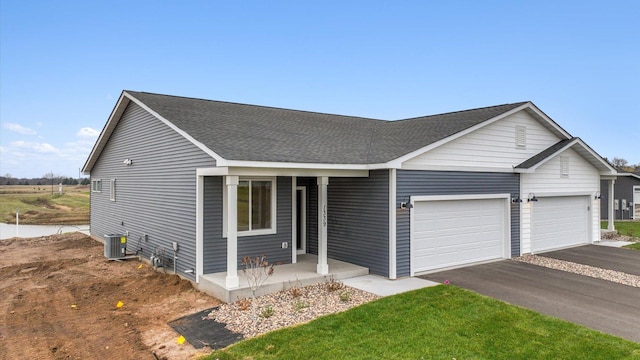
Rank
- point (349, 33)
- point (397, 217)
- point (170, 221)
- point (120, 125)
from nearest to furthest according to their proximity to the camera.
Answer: point (397, 217)
point (170, 221)
point (120, 125)
point (349, 33)

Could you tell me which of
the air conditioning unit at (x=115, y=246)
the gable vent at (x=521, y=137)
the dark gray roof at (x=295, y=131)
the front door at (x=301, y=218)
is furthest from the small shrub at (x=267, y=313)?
the gable vent at (x=521, y=137)

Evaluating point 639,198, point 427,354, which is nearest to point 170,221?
point 427,354

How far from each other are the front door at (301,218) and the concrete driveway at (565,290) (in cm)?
383

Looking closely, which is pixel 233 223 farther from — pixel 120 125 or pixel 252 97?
pixel 252 97

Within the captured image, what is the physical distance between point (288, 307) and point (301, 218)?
4.70 meters

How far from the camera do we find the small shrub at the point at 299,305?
22.9 ft

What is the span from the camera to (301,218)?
11727 mm

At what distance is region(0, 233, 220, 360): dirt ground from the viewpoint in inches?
232

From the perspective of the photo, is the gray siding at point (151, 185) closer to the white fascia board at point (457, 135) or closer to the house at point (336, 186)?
the house at point (336, 186)

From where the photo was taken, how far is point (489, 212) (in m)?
11.6

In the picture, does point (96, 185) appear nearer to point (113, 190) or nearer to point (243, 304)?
point (113, 190)

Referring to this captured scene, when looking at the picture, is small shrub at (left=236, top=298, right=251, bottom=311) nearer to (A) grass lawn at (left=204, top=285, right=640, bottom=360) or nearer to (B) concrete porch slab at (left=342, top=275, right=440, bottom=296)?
(A) grass lawn at (left=204, top=285, right=640, bottom=360)

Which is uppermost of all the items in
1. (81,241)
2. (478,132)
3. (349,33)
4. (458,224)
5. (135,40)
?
(349,33)

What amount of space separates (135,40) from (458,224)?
1619 cm
